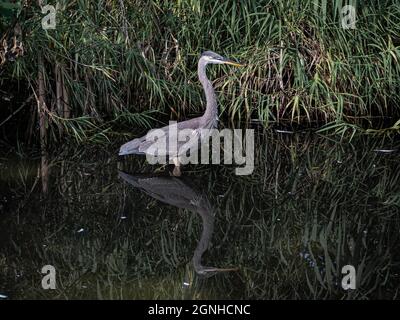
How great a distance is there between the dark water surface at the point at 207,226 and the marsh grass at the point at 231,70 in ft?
2.05

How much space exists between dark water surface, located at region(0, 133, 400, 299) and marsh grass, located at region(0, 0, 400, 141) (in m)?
0.62

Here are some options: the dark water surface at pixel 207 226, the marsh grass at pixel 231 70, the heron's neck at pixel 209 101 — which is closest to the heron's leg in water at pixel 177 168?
the dark water surface at pixel 207 226

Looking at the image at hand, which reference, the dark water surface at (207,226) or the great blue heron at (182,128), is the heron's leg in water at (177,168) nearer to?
the great blue heron at (182,128)

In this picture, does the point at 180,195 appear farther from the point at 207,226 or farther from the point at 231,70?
the point at 231,70

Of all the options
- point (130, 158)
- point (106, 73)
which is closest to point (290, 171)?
point (130, 158)

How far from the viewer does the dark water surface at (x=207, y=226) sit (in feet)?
17.9

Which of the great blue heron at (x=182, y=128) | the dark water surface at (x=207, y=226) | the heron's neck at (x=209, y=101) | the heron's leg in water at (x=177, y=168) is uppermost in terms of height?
the heron's neck at (x=209, y=101)

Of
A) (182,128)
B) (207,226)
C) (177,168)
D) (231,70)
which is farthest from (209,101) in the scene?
(207,226)

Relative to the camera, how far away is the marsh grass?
28.8ft

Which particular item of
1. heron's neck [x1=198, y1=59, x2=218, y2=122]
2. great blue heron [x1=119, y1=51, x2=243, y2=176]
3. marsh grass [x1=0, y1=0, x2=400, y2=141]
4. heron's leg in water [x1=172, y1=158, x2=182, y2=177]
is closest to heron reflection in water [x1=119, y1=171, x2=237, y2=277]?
heron's leg in water [x1=172, y1=158, x2=182, y2=177]

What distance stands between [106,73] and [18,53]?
90 centimetres

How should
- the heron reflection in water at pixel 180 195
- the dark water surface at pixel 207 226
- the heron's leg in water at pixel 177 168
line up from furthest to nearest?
the heron's leg in water at pixel 177 168
the heron reflection in water at pixel 180 195
the dark water surface at pixel 207 226

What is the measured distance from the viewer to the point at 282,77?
9195mm

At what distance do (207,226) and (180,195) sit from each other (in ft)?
2.54
